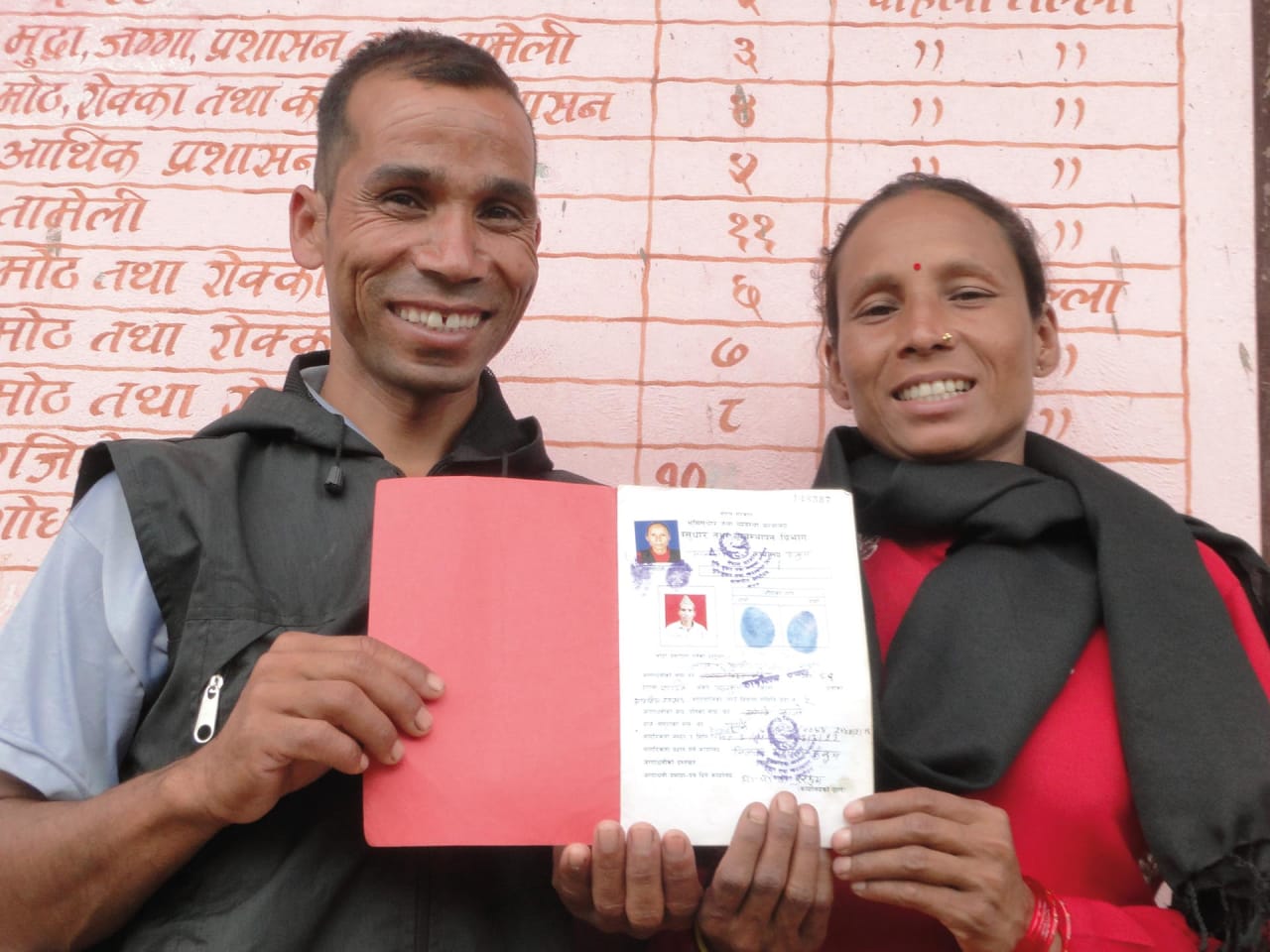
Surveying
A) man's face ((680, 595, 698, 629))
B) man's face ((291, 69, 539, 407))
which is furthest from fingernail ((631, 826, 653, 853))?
man's face ((291, 69, 539, 407))

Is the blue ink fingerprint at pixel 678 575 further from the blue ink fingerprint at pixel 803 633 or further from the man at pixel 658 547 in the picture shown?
the blue ink fingerprint at pixel 803 633

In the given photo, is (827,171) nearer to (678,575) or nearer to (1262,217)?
(1262,217)

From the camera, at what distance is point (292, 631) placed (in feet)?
5.01

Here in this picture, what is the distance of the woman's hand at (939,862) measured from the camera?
1.37 meters

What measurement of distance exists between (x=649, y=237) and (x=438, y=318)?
0.84m

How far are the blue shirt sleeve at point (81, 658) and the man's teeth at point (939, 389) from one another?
1180mm

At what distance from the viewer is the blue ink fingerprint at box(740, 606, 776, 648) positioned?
143 centimetres

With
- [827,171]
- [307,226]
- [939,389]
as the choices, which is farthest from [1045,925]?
[827,171]

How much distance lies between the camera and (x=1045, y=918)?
1.49m

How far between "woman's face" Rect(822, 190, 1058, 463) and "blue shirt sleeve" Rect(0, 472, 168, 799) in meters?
1.15

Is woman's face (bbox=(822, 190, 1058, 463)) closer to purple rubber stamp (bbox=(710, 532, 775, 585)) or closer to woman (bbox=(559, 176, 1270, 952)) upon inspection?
woman (bbox=(559, 176, 1270, 952))

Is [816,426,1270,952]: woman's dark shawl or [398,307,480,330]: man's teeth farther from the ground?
[398,307,480,330]: man's teeth

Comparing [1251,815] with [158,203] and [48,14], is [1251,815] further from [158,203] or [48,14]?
[48,14]

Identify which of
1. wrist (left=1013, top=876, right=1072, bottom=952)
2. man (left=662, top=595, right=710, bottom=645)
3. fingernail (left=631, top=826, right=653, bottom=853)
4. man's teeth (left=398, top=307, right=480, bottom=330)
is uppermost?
man's teeth (left=398, top=307, right=480, bottom=330)
